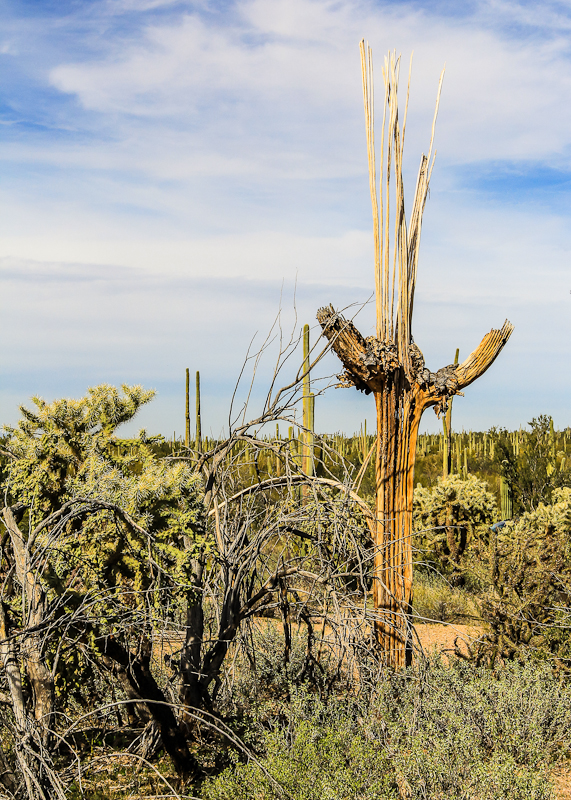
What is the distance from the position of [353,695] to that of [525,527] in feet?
13.8

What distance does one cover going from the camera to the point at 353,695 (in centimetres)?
516

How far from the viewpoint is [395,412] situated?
5.61 meters

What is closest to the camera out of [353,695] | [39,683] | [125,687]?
Result: [39,683]

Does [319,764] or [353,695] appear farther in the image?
[353,695]

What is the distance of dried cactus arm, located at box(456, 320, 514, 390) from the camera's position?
5668mm

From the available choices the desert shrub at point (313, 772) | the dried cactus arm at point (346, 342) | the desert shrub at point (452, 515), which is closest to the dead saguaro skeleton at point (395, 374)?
the dried cactus arm at point (346, 342)

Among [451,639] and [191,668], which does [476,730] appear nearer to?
[191,668]

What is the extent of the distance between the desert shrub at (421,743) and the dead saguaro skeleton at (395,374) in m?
0.80

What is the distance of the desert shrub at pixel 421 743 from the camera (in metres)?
3.69

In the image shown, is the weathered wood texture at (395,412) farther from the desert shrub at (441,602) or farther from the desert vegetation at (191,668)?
the desert shrub at (441,602)

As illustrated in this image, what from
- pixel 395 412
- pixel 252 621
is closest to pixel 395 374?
pixel 395 412

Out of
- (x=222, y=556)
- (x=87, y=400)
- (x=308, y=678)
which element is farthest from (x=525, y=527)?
(x=87, y=400)

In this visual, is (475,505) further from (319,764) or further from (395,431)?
(319,764)

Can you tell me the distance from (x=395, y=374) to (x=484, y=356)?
77 centimetres
